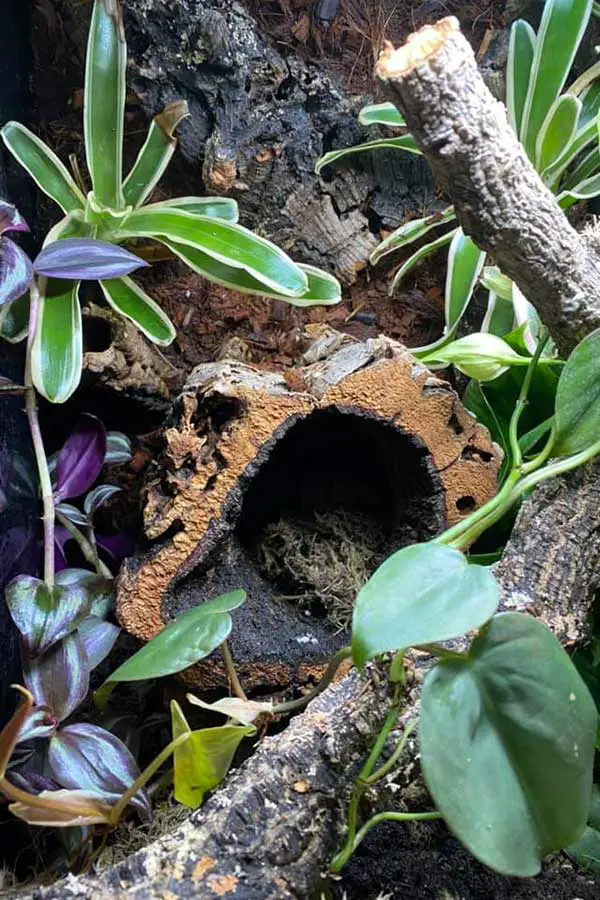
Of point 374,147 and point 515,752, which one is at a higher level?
point 374,147

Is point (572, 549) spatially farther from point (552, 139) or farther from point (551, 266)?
point (552, 139)

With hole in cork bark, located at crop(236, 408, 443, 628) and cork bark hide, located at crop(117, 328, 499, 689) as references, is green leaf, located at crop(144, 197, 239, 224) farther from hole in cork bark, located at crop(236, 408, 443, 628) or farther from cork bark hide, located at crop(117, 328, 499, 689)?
hole in cork bark, located at crop(236, 408, 443, 628)

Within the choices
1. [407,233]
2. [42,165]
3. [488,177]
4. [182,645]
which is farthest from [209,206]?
[182,645]

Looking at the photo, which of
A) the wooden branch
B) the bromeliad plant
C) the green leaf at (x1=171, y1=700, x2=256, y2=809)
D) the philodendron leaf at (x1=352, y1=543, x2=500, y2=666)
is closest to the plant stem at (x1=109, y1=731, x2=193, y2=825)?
the green leaf at (x1=171, y1=700, x2=256, y2=809)

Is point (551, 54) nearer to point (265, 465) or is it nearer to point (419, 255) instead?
point (419, 255)

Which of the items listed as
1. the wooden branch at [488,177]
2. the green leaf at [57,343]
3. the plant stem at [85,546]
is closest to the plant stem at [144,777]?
the plant stem at [85,546]

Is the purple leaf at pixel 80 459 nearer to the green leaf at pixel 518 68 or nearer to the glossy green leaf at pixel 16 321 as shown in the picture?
the glossy green leaf at pixel 16 321
